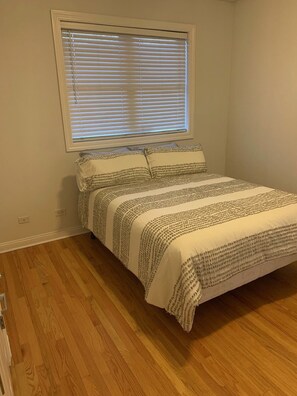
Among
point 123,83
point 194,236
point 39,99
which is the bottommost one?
point 194,236

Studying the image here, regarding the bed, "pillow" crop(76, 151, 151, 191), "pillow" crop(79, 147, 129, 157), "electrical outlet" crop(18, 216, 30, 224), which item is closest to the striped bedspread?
the bed

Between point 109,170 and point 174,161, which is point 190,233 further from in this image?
point 174,161

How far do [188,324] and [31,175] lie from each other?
2.12 metres

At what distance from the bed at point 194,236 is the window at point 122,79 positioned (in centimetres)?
100

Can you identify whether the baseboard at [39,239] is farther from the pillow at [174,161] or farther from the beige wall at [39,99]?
the pillow at [174,161]

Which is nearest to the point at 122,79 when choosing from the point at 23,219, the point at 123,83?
the point at 123,83

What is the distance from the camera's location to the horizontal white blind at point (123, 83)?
2875mm

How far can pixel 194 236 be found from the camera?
1.65 m

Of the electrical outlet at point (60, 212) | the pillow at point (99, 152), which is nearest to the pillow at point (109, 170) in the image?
the pillow at point (99, 152)

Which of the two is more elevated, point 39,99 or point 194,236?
point 39,99

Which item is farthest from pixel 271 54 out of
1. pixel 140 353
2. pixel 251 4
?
pixel 140 353

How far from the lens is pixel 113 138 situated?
10.5 ft

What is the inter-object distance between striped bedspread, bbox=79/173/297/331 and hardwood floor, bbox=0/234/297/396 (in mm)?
253

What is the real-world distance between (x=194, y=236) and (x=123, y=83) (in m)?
2.16
